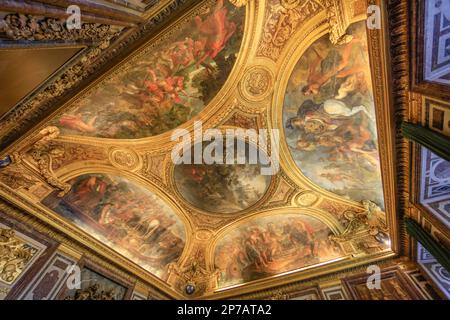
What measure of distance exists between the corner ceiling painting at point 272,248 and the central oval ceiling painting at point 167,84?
6.77 meters

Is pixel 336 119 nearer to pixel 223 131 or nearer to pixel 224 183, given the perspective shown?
pixel 223 131

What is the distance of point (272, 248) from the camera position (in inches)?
442

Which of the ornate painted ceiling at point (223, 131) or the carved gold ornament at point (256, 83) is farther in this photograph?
the carved gold ornament at point (256, 83)

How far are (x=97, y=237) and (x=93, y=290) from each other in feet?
6.39

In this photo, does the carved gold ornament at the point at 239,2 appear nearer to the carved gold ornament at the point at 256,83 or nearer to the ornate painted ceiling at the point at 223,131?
the ornate painted ceiling at the point at 223,131

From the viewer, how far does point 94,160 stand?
28.1 ft

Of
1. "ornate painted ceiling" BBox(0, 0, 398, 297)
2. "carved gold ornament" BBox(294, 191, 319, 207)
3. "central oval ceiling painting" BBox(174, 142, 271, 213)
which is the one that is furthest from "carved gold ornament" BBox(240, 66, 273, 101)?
"carved gold ornament" BBox(294, 191, 319, 207)

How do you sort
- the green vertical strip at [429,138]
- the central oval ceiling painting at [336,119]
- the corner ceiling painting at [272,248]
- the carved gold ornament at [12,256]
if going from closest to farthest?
1. the green vertical strip at [429,138]
2. the carved gold ornament at [12,256]
3. the central oval ceiling painting at [336,119]
4. the corner ceiling painting at [272,248]

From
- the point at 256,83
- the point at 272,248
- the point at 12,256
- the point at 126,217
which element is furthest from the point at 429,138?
the point at 12,256

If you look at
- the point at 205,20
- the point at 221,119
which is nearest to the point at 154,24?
the point at 205,20

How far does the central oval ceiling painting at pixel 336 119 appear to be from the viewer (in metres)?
6.62

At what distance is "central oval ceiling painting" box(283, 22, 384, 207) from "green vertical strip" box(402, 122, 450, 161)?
7.36ft

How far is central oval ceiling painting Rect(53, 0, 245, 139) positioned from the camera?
21.8 feet

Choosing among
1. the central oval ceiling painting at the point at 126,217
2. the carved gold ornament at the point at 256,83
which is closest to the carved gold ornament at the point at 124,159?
the central oval ceiling painting at the point at 126,217
